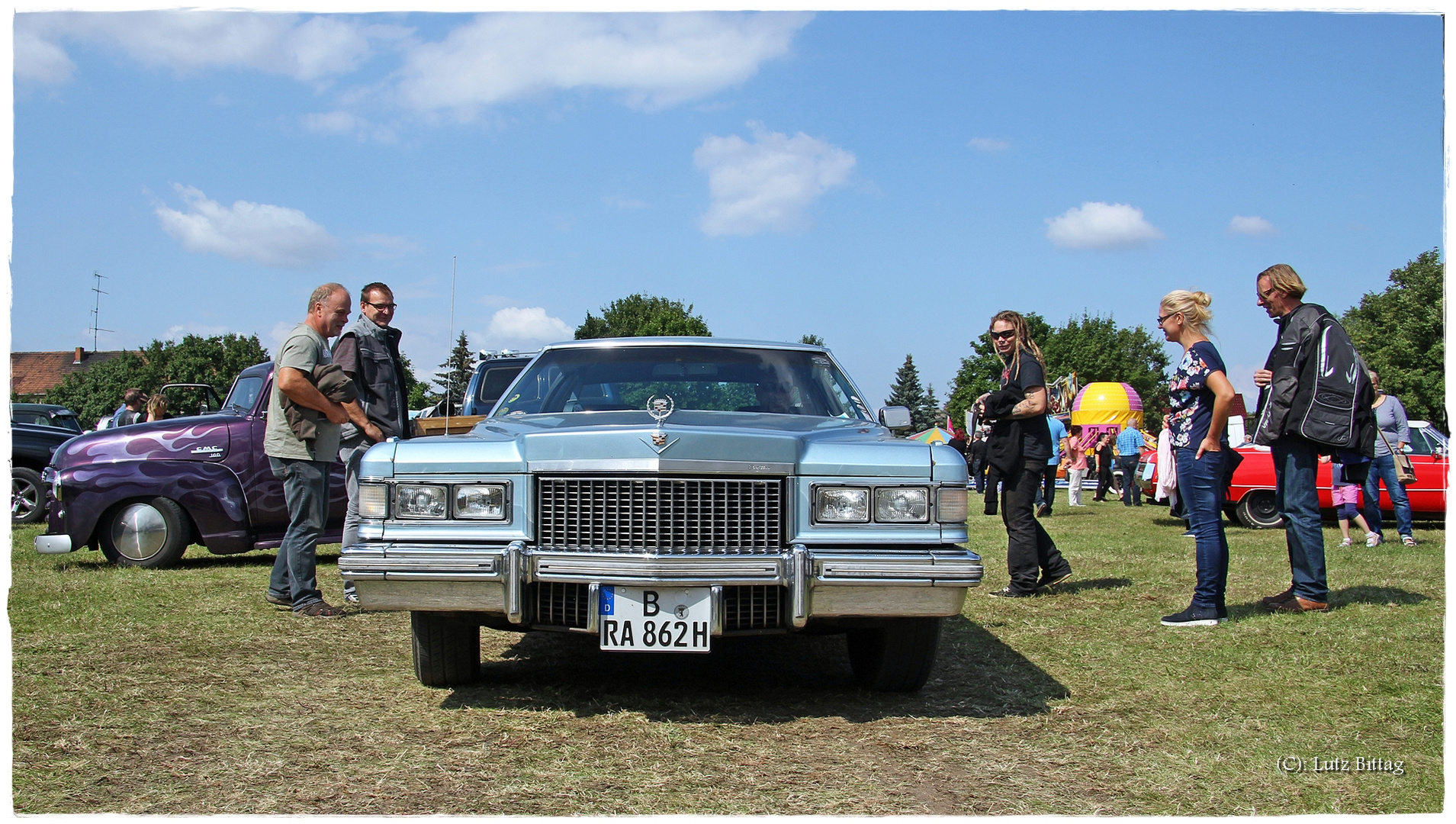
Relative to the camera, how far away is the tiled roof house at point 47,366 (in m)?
82.3

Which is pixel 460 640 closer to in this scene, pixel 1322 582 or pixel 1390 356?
pixel 1322 582

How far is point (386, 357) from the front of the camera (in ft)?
22.1

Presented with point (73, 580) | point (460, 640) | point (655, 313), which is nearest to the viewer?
point (460, 640)

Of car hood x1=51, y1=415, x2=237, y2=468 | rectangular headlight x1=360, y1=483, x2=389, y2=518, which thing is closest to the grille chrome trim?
rectangular headlight x1=360, y1=483, x2=389, y2=518

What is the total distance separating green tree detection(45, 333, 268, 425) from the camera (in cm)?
7181

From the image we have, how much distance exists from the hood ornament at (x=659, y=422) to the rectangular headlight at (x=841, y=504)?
0.59m

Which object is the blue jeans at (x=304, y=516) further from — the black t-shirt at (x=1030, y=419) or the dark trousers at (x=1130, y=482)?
the dark trousers at (x=1130, y=482)

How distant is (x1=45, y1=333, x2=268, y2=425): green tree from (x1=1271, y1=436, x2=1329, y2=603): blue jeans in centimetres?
7322

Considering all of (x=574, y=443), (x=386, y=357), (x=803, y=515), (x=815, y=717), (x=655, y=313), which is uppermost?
(x=655, y=313)

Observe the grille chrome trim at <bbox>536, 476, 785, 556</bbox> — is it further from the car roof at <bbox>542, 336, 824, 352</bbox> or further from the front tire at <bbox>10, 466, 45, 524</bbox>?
the front tire at <bbox>10, 466, 45, 524</bbox>

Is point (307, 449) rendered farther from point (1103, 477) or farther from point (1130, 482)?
point (1103, 477)

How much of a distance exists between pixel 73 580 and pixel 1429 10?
27.6 ft

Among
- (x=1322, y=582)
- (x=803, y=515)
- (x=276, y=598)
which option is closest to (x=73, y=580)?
(x=276, y=598)

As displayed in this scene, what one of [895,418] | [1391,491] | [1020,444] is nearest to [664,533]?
[895,418]
